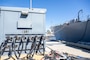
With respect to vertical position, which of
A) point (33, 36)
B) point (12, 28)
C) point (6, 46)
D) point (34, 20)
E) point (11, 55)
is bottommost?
point (11, 55)

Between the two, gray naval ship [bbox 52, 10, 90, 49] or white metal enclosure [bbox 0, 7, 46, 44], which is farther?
gray naval ship [bbox 52, 10, 90, 49]

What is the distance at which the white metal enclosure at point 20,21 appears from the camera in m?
4.14

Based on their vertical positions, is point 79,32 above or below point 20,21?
below

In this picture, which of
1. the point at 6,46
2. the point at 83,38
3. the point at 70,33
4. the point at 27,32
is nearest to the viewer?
the point at 6,46

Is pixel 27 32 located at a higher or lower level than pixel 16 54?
higher

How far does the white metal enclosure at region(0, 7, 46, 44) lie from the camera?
414 centimetres

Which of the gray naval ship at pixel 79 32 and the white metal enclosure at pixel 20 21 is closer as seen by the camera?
the white metal enclosure at pixel 20 21

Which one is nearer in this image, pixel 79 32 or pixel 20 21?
pixel 20 21

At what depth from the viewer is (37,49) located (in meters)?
4.39

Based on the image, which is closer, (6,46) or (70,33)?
(6,46)

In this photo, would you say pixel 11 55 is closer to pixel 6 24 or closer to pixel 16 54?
pixel 16 54

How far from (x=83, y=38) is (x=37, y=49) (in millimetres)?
6917

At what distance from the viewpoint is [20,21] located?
13.9 feet

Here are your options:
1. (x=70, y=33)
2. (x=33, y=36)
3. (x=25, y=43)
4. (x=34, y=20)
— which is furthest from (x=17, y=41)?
(x=70, y=33)
